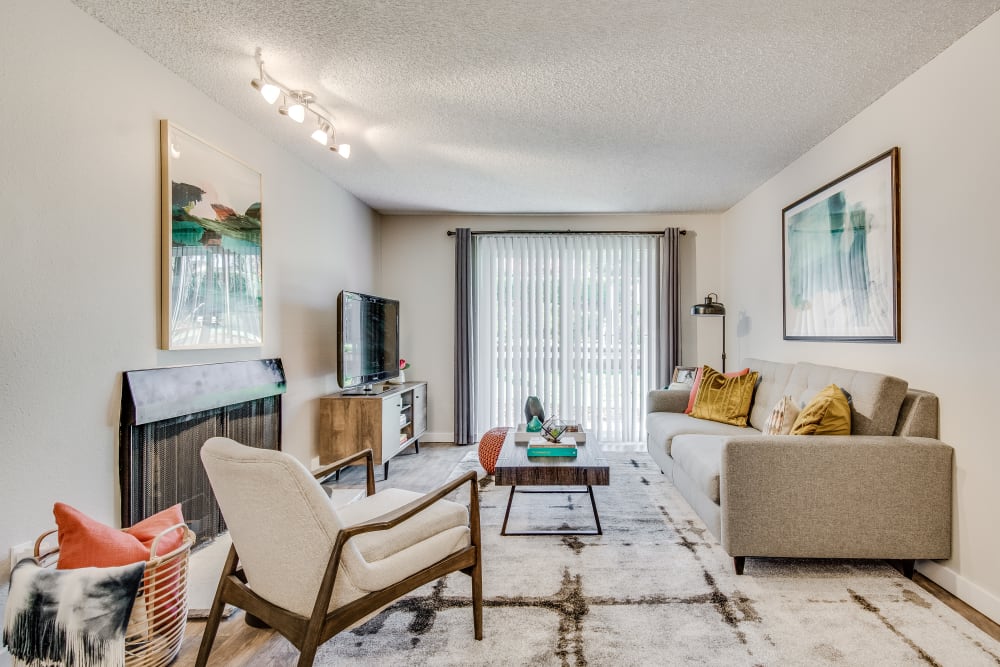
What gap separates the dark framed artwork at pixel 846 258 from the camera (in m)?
2.76

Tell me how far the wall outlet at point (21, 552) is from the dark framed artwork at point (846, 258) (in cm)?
383

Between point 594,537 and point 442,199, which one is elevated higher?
point 442,199

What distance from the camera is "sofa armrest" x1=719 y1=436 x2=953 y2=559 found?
2.32 metres

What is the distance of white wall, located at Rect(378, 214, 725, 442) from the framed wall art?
244 cm

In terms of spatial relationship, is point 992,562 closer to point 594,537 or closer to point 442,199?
point 594,537

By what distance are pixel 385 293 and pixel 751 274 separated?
3639 millimetres

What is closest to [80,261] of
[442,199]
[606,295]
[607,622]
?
[607,622]

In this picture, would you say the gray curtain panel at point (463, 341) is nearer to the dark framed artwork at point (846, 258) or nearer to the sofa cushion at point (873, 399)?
the dark framed artwork at point (846, 258)

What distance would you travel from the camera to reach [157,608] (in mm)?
1757

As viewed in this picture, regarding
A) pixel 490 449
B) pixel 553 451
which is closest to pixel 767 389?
pixel 553 451

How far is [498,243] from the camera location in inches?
220

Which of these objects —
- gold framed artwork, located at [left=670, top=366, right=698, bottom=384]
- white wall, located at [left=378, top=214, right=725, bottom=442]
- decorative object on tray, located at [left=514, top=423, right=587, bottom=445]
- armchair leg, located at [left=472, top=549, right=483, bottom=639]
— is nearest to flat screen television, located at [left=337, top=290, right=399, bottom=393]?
white wall, located at [left=378, top=214, right=725, bottom=442]

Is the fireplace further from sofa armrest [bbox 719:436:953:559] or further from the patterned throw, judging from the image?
sofa armrest [bbox 719:436:953:559]

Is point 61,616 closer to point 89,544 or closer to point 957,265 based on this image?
point 89,544
